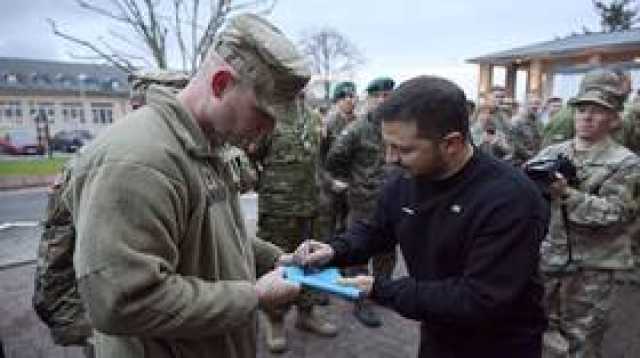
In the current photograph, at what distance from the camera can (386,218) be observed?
225 centimetres

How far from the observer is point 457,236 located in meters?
1.85

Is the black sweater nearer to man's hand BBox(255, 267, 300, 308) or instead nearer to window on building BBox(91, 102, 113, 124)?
man's hand BBox(255, 267, 300, 308)

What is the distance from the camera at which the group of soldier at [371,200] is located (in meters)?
2.86

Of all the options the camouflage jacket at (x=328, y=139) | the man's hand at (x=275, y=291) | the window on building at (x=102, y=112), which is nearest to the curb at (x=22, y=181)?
the camouflage jacket at (x=328, y=139)

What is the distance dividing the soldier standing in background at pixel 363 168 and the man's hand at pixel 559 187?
6.78 ft

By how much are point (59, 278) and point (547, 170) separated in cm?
268

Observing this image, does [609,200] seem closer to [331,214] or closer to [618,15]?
[331,214]

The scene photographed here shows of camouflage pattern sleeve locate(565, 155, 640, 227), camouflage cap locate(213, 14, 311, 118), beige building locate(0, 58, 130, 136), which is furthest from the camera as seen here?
beige building locate(0, 58, 130, 136)

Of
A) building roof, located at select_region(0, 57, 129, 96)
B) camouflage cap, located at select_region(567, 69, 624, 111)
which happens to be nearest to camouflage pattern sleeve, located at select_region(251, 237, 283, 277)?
camouflage cap, located at select_region(567, 69, 624, 111)

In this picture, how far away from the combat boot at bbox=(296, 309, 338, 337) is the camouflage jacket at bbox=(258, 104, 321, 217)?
3.08 feet

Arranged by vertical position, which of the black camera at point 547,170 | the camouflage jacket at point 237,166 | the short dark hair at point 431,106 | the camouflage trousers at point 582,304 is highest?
the short dark hair at point 431,106

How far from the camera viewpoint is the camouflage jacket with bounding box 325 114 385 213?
196 inches

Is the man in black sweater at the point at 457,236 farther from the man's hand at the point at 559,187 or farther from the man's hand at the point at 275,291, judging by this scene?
the man's hand at the point at 559,187

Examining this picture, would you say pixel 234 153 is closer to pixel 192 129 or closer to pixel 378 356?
pixel 192 129
